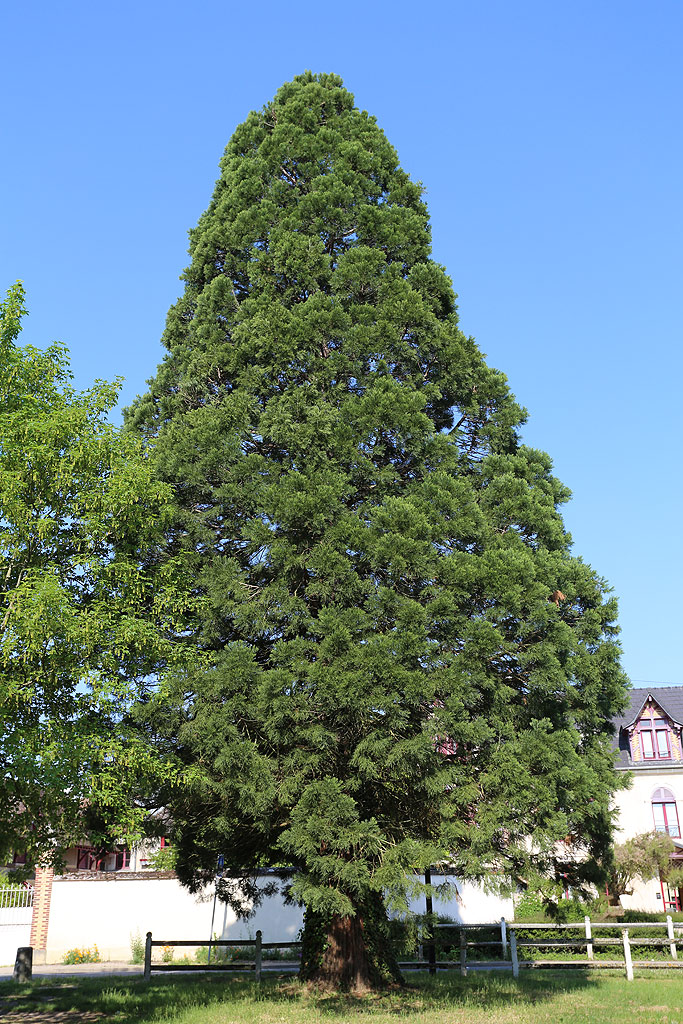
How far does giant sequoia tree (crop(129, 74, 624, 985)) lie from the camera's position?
36.4 feet

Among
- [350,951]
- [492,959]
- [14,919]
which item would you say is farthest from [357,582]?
[14,919]

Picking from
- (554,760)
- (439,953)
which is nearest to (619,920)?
(439,953)

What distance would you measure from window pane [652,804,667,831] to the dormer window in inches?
80.7

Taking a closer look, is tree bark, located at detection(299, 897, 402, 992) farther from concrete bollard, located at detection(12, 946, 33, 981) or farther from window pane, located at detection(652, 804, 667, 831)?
window pane, located at detection(652, 804, 667, 831)

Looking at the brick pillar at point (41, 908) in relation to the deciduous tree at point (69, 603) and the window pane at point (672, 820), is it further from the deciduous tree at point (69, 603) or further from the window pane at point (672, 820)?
the window pane at point (672, 820)

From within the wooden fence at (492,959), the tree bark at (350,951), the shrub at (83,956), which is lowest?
the shrub at (83,956)

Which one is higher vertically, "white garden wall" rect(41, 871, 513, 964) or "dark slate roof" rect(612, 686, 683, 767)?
"dark slate roof" rect(612, 686, 683, 767)

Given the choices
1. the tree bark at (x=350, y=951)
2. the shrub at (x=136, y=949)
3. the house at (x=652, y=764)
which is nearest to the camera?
A: the tree bark at (x=350, y=951)

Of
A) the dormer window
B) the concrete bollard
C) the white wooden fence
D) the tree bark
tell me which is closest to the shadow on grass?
the tree bark

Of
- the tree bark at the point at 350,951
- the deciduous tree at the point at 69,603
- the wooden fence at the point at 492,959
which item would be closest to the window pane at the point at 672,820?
the wooden fence at the point at 492,959

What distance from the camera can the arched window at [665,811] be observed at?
116 feet

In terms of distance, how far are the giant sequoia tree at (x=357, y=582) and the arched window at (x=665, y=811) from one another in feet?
84.8

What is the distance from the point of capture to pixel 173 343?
53.9ft

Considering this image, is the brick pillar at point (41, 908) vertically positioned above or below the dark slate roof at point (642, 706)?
below
